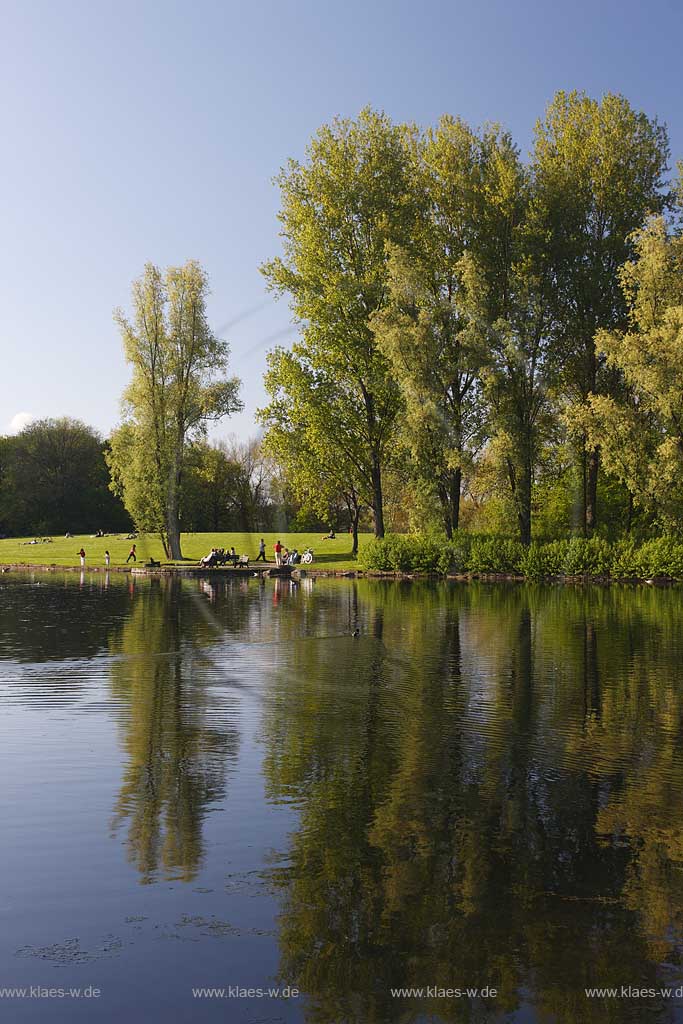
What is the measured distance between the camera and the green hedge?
159 feet

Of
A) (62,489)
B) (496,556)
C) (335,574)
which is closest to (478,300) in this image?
(496,556)

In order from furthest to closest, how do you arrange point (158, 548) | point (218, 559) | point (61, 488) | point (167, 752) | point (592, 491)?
point (61, 488)
point (158, 548)
point (218, 559)
point (592, 491)
point (167, 752)

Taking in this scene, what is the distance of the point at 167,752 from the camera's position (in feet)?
43.1

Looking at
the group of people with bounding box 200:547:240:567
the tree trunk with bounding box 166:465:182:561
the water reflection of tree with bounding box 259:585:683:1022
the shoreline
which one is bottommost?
the water reflection of tree with bounding box 259:585:683:1022

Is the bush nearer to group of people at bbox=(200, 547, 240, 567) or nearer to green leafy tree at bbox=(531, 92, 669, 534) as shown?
green leafy tree at bbox=(531, 92, 669, 534)

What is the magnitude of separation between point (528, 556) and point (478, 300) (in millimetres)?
14442

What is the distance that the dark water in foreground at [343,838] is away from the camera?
22.2ft

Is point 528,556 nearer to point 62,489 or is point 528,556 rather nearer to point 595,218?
point 595,218

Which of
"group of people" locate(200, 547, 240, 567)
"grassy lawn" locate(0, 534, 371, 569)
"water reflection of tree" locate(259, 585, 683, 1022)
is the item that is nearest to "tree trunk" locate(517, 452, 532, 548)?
"grassy lawn" locate(0, 534, 371, 569)

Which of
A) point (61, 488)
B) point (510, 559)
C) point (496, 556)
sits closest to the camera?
point (510, 559)

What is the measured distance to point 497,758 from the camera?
1273 cm

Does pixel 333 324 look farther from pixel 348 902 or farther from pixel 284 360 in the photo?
pixel 348 902

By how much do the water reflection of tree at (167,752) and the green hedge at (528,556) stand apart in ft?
97.7

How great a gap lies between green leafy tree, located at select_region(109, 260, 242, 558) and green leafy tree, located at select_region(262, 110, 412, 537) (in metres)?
9.91
